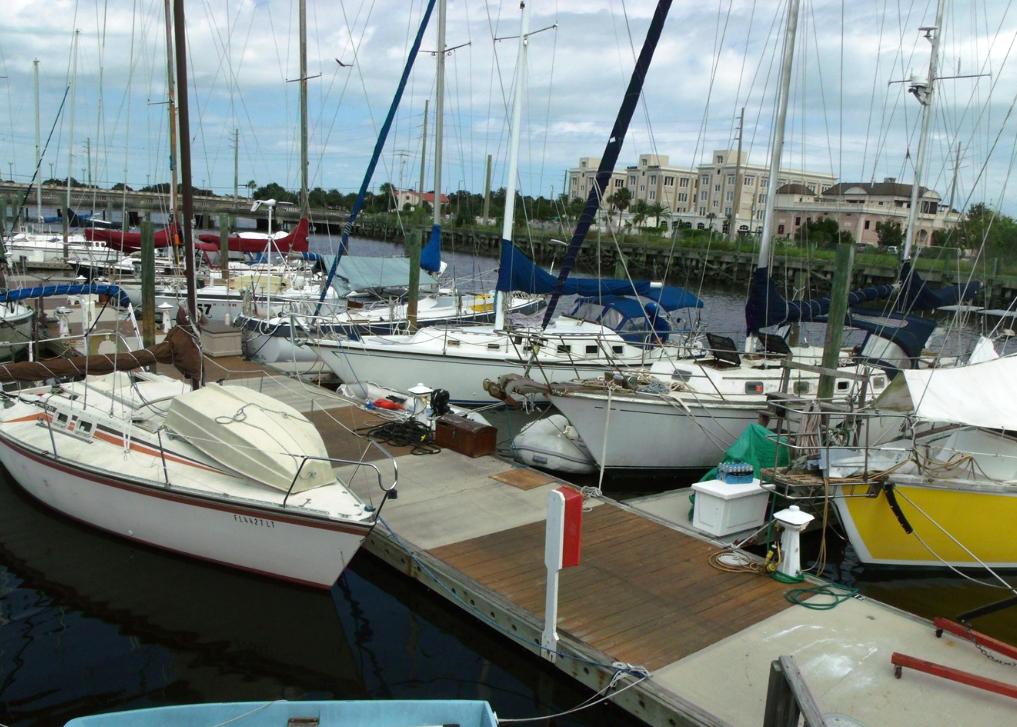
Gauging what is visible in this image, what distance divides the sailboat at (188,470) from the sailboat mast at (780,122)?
9709 millimetres

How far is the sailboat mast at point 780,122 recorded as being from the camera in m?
15.2

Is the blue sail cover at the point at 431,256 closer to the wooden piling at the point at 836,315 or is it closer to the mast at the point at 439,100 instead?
the mast at the point at 439,100

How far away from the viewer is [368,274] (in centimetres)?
2392

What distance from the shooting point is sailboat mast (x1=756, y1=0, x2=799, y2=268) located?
1523 cm

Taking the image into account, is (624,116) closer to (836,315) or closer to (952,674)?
(836,315)

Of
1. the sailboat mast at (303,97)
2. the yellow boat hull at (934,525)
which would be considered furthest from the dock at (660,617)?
the sailboat mast at (303,97)

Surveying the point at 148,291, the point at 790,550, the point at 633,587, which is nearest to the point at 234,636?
the point at 633,587

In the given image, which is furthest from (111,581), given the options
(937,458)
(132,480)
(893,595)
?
(937,458)

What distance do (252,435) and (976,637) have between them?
26.2 feet

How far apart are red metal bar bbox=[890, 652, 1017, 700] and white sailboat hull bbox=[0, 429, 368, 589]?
17.2ft

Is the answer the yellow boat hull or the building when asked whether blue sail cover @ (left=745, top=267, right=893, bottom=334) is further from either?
the building

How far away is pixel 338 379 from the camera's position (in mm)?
19484

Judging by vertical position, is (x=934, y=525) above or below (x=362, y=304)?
below

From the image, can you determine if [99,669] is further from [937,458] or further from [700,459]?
[937,458]
